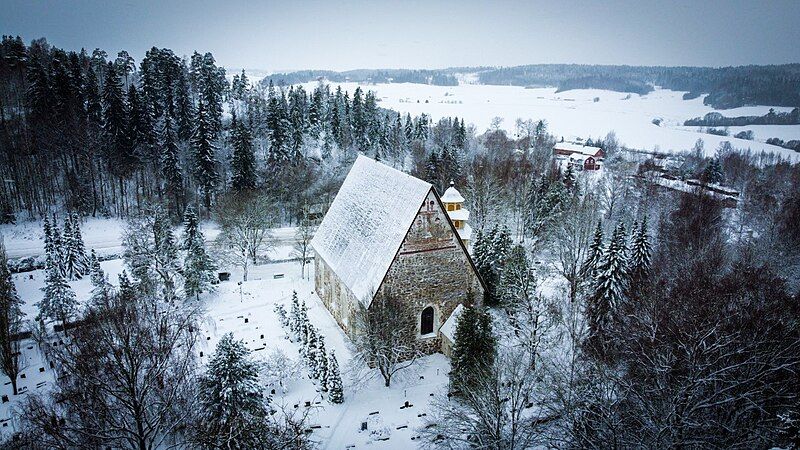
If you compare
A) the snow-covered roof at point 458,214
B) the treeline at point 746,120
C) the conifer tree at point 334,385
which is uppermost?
the treeline at point 746,120

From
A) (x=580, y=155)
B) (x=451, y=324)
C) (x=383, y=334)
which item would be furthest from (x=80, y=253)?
(x=580, y=155)

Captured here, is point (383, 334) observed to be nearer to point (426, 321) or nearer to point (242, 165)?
point (426, 321)

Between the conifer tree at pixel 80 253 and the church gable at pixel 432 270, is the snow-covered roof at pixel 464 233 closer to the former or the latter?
the church gable at pixel 432 270

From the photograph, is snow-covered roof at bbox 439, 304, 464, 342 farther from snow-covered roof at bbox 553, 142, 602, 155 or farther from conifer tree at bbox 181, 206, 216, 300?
snow-covered roof at bbox 553, 142, 602, 155

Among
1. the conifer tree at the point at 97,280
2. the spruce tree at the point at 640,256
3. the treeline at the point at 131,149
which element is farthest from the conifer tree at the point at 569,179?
the conifer tree at the point at 97,280

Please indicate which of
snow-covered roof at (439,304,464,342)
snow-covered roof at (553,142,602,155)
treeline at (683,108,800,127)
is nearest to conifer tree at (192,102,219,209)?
snow-covered roof at (439,304,464,342)

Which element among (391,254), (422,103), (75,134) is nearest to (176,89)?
(75,134)
